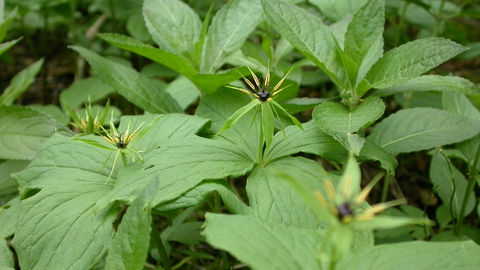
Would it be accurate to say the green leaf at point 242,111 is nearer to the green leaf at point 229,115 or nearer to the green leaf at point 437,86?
the green leaf at point 229,115

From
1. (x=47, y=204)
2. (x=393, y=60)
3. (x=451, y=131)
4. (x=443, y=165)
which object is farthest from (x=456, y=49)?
(x=47, y=204)

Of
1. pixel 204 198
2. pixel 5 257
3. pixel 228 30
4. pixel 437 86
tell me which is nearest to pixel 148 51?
pixel 228 30

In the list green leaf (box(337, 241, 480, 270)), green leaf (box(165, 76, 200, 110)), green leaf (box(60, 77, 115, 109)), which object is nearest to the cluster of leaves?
green leaf (box(337, 241, 480, 270))

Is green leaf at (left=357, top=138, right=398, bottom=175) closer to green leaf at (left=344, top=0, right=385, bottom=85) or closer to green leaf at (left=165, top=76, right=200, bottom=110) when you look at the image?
green leaf at (left=344, top=0, right=385, bottom=85)

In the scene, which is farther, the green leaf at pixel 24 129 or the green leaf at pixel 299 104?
the green leaf at pixel 24 129

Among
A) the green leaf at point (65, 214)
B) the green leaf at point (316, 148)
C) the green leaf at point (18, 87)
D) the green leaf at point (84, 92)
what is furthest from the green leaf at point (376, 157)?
the green leaf at point (84, 92)

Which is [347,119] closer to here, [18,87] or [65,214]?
[65,214]

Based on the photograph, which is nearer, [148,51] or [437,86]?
[437,86]

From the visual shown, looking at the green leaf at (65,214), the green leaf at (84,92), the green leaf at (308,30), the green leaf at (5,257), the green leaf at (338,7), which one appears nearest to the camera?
the green leaf at (65,214)
